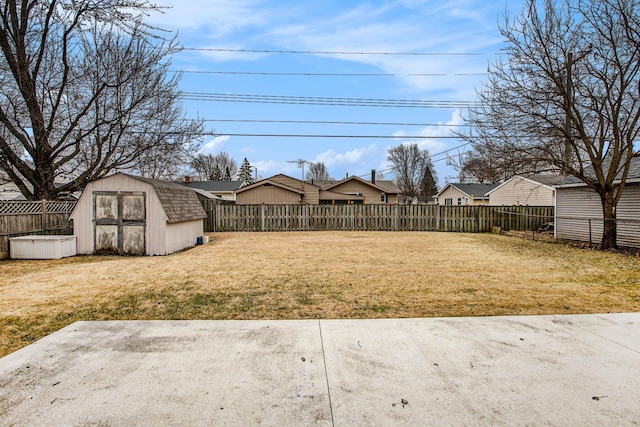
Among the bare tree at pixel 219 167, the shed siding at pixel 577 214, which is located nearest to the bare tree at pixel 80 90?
the shed siding at pixel 577 214

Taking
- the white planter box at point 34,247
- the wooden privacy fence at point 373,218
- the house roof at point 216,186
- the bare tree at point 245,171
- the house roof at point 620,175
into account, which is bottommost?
the white planter box at point 34,247

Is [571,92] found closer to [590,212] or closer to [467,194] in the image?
[590,212]

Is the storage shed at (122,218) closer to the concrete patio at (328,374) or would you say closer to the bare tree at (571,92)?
the concrete patio at (328,374)

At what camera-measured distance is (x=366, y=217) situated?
722 inches

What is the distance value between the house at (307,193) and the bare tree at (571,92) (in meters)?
14.9

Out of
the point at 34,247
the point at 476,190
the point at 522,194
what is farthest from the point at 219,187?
the point at 522,194

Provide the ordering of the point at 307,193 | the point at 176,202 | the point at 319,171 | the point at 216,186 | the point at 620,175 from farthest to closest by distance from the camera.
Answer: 1. the point at 319,171
2. the point at 216,186
3. the point at 307,193
4. the point at 620,175
5. the point at 176,202

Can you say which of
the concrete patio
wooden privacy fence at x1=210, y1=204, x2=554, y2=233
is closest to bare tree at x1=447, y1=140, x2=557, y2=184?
wooden privacy fence at x1=210, y1=204, x2=554, y2=233

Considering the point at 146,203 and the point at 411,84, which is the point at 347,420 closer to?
the point at 146,203

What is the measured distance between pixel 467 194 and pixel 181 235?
2838 cm

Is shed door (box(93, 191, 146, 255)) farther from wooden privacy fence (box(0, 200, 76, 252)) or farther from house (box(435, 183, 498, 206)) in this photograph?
house (box(435, 183, 498, 206))

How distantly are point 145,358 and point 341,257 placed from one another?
6.40 metres

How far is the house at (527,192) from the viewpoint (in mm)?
25172

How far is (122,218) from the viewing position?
9.96 meters
